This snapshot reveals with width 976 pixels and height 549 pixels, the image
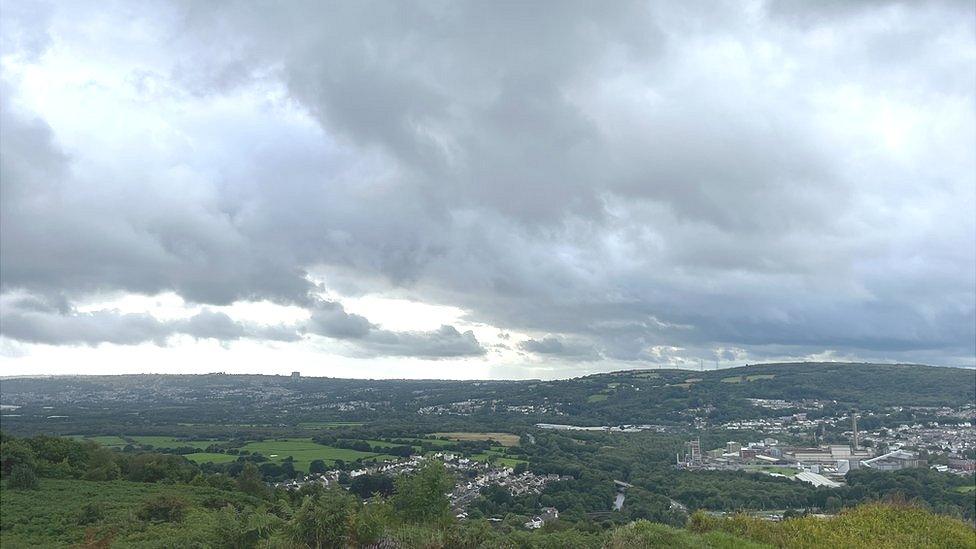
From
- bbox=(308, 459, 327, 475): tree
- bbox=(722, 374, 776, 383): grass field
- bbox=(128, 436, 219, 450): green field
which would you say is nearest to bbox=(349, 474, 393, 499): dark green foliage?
bbox=(308, 459, 327, 475): tree

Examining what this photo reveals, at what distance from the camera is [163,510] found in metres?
23.2

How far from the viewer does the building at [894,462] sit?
56.0 m

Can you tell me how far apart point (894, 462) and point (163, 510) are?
61.6 meters

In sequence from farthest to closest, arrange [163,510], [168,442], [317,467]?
1. [168,442]
2. [317,467]
3. [163,510]

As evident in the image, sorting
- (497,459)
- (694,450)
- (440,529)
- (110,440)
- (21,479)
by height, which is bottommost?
(694,450)

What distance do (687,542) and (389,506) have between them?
17.2 feet

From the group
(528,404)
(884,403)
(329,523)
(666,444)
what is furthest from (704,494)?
(528,404)

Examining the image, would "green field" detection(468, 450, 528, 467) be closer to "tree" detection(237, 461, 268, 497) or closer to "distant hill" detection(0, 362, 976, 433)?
"tree" detection(237, 461, 268, 497)

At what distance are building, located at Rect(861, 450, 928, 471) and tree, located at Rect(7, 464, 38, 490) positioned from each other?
201ft

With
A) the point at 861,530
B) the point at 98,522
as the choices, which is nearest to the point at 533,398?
the point at 98,522

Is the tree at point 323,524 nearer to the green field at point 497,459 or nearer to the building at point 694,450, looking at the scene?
the green field at point 497,459

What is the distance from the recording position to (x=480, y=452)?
65.8m

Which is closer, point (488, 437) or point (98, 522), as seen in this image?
point (98, 522)

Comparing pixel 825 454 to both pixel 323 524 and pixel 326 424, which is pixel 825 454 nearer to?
pixel 323 524
